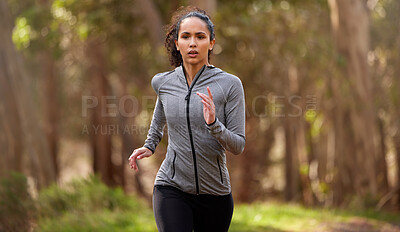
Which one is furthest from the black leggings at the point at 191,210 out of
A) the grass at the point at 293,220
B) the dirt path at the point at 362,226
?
the dirt path at the point at 362,226

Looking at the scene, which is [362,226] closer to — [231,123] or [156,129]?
[156,129]

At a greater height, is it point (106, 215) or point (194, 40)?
point (194, 40)

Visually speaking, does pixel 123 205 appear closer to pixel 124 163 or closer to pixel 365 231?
pixel 365 231

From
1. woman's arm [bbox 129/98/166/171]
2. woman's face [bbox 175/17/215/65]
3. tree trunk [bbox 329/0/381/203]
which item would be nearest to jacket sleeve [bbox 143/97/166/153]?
woman's arm [bbox 129/98/166/171]

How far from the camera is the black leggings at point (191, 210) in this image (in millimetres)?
3221

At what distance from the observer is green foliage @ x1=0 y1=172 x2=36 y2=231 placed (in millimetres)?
8188

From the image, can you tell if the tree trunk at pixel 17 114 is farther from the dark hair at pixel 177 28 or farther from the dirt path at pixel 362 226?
the dark hair at pixel 177 28

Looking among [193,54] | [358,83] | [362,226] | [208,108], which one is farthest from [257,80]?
[208,108]

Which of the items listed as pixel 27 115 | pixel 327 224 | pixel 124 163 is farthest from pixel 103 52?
pixel 327 224

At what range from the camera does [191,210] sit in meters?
3.31

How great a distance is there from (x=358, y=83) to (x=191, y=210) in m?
9.57

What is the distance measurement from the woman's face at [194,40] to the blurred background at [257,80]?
6.47m

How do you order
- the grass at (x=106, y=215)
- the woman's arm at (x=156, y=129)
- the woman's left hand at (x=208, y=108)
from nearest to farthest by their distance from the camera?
the woman's left hand at (x=208, y=108)
the woman's arm at (x=156, y=129)
the grass at (x=106, y=215)

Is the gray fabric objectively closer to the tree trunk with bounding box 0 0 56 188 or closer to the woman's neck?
the woman's neck
